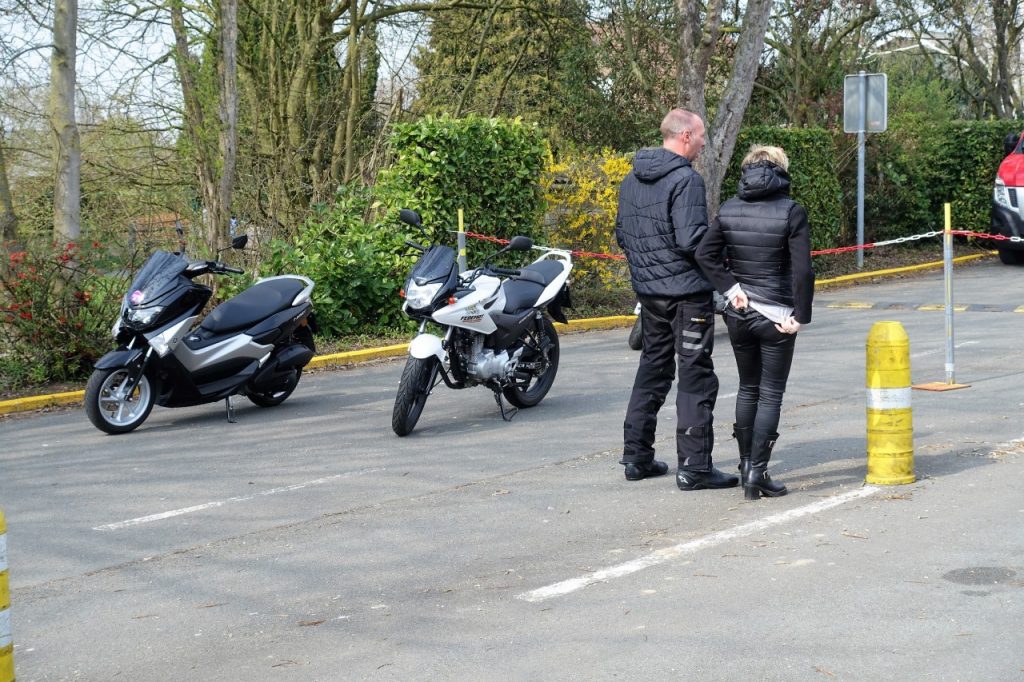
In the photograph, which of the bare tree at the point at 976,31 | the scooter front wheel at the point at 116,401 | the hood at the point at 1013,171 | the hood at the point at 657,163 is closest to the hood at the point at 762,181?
the hood at the point at 657,163

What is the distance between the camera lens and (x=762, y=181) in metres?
6.55

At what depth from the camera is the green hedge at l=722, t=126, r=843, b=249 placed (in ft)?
66.1

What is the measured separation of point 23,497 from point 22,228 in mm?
11890

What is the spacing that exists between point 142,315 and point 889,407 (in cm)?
554

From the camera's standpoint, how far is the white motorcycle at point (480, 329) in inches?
352

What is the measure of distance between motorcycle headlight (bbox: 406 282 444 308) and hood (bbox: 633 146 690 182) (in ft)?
7.55

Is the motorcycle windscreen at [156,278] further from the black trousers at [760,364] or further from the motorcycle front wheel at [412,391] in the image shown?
the black trousers at [760,364]

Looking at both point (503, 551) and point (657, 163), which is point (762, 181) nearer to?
point (657, 163)

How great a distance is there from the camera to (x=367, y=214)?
1557 cm

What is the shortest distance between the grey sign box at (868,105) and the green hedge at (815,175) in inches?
22.8

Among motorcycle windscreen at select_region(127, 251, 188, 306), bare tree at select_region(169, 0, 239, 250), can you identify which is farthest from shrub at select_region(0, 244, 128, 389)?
bare tree at select_region(169, 0, 239, 250)

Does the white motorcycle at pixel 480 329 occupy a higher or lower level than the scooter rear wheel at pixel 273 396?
higher

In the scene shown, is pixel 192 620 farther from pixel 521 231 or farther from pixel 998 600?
pixel 521 231

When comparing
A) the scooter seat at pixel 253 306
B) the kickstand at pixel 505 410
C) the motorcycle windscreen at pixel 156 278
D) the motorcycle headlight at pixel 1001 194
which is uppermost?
the motorcycle headlight at pixel 1001 194
